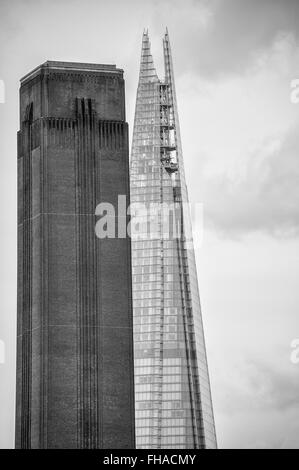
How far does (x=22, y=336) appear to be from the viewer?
13175 cm

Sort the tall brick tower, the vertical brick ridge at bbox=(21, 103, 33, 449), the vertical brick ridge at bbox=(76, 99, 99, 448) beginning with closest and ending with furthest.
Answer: the vertical brick ridge at bbox=(76, 99, 99, 448)
the tall brick tower
the vertical brick ridge at bbox=(21, 103, 33, 449)

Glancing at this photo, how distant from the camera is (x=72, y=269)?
430 ft

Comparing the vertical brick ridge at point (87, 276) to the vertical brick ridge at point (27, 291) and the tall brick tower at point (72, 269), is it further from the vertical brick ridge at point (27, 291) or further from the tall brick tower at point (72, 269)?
the vertical brick ridge at point (27, 291)

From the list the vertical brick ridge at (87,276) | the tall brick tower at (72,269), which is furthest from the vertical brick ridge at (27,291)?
the vertical brick ridge at (87,276)

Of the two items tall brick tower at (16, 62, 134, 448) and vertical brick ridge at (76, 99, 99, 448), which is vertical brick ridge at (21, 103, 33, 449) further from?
vertical brick ridge at (76, 99, 99, 448)

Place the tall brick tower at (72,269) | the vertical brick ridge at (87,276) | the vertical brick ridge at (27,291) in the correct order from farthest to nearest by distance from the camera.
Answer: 1. the vertical brick ridge at (27,291)
2. the tall brick tower at (72,269)
3. the vertical brick ridge at (87,276)

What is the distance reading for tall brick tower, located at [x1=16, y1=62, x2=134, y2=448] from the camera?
12800 centimetres

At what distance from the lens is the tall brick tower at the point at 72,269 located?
128 meters

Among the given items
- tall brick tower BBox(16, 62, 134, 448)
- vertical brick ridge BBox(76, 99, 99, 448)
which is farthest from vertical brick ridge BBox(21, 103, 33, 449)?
vertical brick ridge BBox(76, 99, 99, 448)

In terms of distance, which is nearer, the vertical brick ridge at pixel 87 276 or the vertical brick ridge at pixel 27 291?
the vertical brick ridge at pixel 87 276

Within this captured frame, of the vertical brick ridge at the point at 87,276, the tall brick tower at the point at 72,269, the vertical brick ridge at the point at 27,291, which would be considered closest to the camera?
the vertical brick ridge at the point at 87,276

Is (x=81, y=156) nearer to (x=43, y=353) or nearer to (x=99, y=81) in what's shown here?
(x=99, y=81)

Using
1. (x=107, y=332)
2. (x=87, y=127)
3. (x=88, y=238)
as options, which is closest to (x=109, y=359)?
(x=107, y=332)
